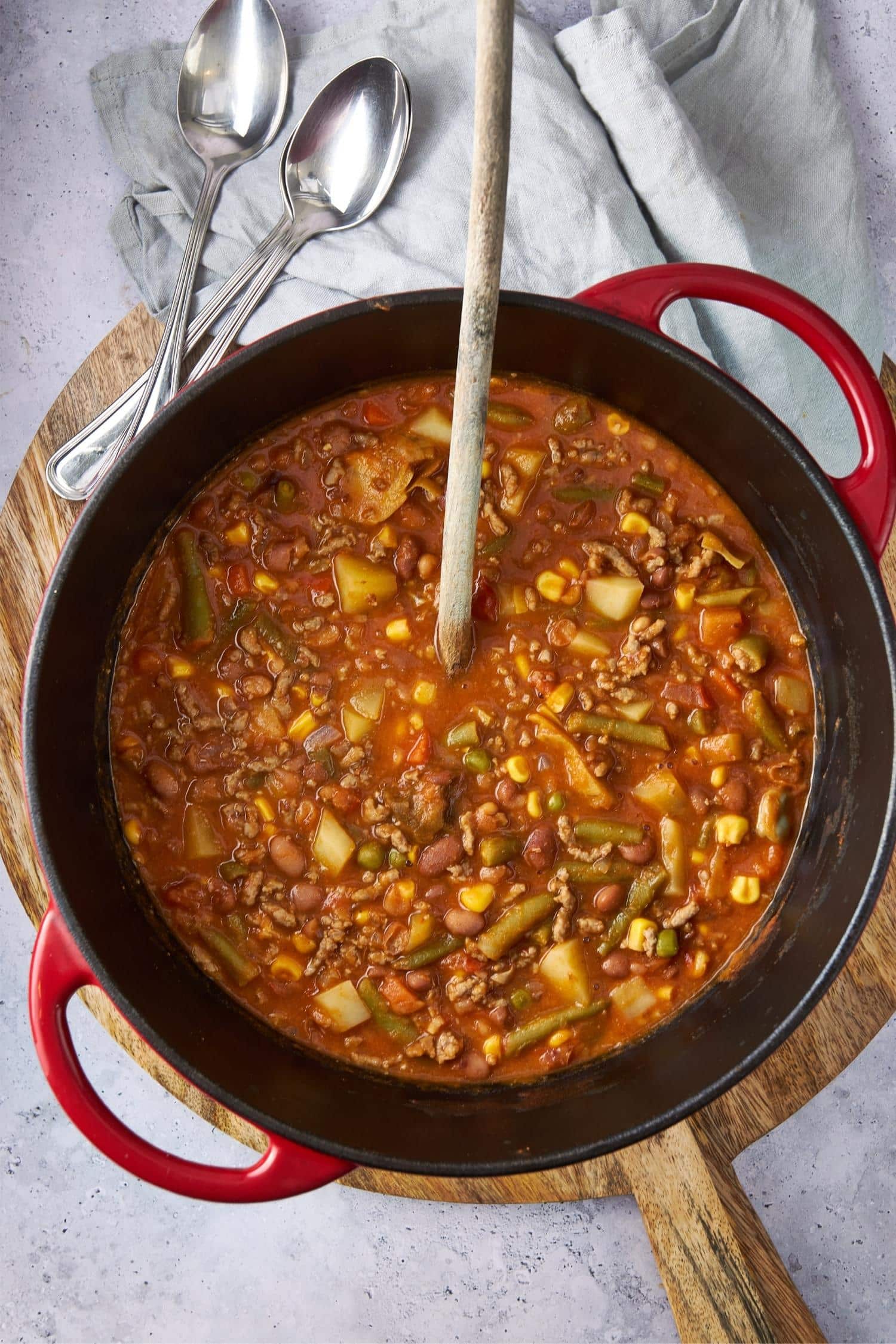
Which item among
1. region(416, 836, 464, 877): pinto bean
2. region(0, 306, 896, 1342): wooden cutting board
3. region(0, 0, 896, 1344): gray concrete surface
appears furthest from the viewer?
region(0, 0, 896, 1344): gray concrete surface

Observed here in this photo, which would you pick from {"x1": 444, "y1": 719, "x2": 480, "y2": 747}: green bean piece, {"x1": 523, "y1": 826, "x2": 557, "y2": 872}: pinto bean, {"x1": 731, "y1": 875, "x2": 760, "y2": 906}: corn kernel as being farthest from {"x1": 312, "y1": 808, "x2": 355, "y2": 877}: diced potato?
{"x1": 731, "y1": 875, "x2": 760, "y2": 906}: corn kernel

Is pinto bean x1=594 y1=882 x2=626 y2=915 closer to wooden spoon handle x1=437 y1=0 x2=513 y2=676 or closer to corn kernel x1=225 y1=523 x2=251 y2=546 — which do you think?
wooden spoon handle x1=437 y1=0 x2=513 y2=676

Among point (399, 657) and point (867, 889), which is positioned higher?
point (399, 657)

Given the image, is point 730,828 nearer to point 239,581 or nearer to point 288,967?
point 288,967

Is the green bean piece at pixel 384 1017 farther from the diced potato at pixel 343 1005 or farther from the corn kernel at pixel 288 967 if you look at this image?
the corn kernel at pixel 288 967

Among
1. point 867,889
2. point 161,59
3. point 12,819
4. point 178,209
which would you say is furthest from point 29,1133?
point 161,59

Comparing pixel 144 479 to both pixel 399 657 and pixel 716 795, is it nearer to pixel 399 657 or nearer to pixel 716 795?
pixel 399 657

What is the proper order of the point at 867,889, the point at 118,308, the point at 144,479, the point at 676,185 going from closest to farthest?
1. the point at 867,889
2. the point at 144,479
3. the point at 676,185
4. the point at 118,308
